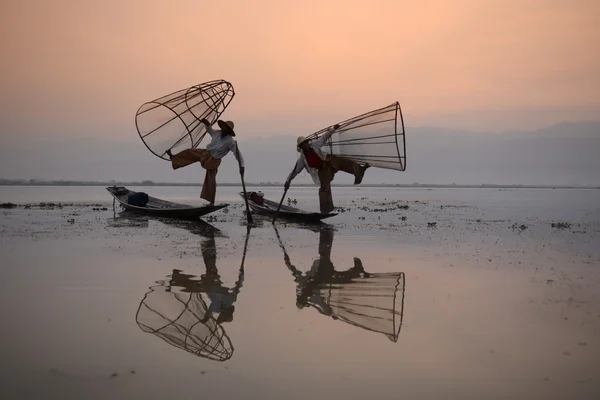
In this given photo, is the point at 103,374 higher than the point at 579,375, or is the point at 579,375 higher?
the point at 579,375

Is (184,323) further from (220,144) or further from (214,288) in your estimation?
(220,144)

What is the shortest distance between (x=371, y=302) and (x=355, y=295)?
385 mm

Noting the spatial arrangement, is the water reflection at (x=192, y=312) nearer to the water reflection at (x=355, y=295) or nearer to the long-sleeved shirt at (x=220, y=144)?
the water reflection at (x=355, y=295)

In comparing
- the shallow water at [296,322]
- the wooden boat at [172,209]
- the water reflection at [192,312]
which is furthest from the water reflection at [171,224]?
the water reflection at [192,312]

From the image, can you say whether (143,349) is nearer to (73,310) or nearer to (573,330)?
(73,310)

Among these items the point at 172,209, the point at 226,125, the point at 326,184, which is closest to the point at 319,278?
the point at 326,184

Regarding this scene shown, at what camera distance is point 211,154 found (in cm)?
1697

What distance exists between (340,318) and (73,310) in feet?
9.68

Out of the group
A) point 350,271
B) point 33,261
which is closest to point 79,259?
point 33,261

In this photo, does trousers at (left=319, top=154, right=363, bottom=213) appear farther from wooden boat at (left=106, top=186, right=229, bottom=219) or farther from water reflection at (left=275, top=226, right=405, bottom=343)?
water reflection at (left=275, top=226, right=405, bottom=343)

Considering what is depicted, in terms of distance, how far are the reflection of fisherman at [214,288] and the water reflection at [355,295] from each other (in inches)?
32.9

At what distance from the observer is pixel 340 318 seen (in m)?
Answer: 5.81

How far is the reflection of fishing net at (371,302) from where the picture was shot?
5.63 meters

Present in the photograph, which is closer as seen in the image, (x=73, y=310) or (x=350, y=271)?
(x=73, y=310)
